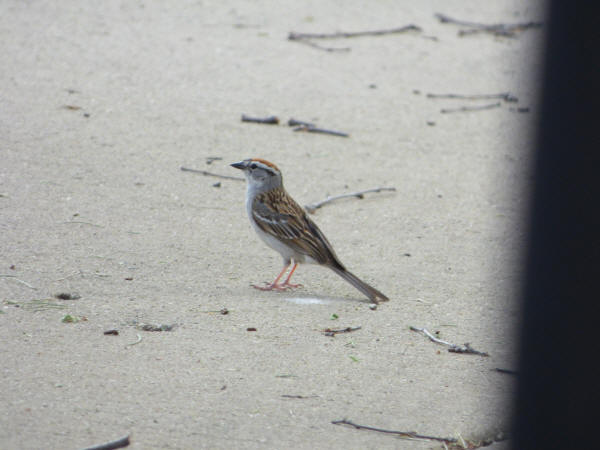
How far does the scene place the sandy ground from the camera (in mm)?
4012

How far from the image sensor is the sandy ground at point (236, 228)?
401 cm

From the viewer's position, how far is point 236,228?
6652 mm

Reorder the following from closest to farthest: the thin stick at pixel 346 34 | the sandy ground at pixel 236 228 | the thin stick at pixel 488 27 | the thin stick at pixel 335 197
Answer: the sandy ground at pixel 236 228 < the thin stick at pixel 335 197 < the thin stick at pixel 346 34 < the thin stick at pixel 488 27

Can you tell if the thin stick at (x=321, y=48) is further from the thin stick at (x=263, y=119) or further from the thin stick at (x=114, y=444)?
the thin stick at (x=114, y=444)

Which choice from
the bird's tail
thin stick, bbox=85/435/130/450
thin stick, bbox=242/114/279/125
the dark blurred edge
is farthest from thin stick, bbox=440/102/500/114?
the dark blurred edge

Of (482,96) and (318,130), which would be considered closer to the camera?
(318,130)

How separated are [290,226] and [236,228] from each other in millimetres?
884

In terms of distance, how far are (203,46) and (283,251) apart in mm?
5648

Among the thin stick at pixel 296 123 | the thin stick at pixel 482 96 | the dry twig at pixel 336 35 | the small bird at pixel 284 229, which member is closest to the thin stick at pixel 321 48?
the dry twig at pixel 336 35

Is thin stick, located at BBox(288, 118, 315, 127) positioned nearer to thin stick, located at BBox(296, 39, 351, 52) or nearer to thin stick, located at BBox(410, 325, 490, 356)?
thin stick, located at BBox(296, 39, 351, 52)

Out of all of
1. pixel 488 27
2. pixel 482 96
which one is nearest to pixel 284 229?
pixel 482 96

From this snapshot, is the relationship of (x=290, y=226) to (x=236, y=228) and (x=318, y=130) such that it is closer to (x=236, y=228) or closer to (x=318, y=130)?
(x=236, y=228)

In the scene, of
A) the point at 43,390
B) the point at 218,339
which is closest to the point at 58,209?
the point at 218,339

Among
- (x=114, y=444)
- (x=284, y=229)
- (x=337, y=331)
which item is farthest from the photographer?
(x=284, y=229)
